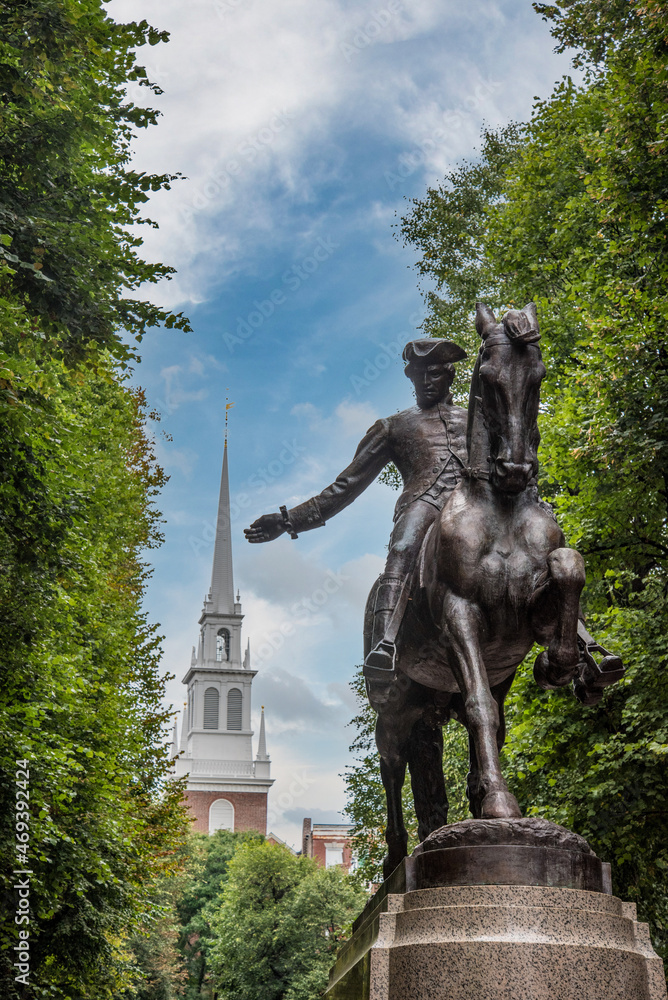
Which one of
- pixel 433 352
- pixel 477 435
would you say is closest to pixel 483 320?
pixel 477 435

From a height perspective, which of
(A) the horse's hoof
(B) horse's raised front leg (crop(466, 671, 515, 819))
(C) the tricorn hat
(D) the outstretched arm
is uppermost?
(C) the tricorn hat

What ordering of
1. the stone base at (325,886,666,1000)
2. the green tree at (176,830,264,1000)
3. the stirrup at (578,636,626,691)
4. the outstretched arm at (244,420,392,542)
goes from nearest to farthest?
the stone base at (325,886,666,1000)
the stirrup at (578,636,626,691)
the outstretched arm at (244,420,392,542)
the green tree at (176,830,264,1000)

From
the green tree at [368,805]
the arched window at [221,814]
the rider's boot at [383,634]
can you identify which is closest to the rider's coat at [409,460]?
the rider's boot at [383,634]

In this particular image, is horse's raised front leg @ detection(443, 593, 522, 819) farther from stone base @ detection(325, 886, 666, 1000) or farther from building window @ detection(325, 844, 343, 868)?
building window @ detection(325, 844, 343, 868)

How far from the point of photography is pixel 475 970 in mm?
4055

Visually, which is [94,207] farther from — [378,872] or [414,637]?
[378,872]

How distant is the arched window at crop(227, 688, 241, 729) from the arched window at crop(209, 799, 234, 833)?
837 cm

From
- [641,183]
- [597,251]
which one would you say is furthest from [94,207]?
[597,251]

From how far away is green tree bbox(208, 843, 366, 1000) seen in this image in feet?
125

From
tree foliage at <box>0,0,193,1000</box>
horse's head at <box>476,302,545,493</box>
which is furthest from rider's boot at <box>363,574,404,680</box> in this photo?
tree foliage at <box>0,0,193,1000</box>

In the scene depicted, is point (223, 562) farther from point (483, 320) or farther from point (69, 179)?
point (483, 320)

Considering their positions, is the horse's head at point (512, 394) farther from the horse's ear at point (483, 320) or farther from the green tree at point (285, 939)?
the green tree at point (285, 939)

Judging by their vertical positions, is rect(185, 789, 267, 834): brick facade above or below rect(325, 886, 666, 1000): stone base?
above

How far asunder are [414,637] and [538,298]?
40.8 ft
